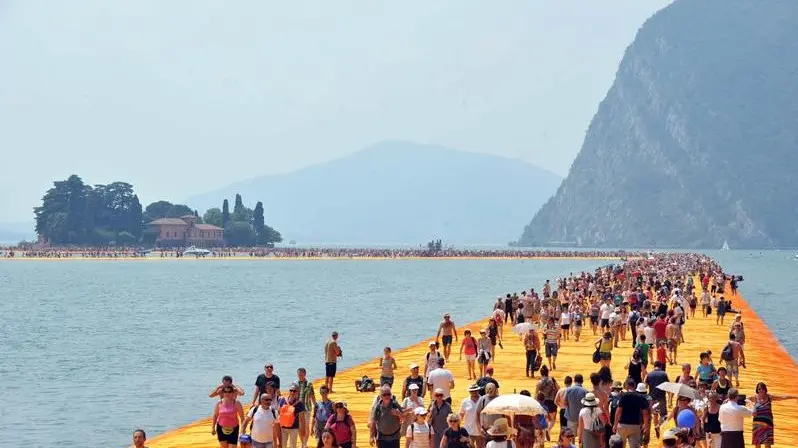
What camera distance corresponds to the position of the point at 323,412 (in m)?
16.9

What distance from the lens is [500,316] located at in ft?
117

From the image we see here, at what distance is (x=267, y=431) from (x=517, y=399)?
12.5 feet

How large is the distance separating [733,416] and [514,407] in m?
3.56

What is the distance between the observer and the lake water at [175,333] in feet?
100

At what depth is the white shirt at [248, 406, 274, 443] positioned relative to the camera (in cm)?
1611

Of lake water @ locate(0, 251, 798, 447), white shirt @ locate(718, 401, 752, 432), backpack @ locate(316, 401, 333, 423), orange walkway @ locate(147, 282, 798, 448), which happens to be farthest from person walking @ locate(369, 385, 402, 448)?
lake water @ locate(0, 251, 798, 447)

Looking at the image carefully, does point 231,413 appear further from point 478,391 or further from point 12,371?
point 12,371

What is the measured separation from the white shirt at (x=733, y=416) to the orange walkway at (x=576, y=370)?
131 inches

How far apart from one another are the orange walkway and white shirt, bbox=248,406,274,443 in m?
4.01

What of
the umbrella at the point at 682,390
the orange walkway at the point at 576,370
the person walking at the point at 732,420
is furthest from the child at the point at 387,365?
the person walking at the point at 732,420

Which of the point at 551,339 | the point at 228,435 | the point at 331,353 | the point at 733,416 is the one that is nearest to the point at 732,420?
the point at 733,416

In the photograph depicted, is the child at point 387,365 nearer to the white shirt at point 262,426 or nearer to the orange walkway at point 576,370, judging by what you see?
the orange walkway at point 576,370

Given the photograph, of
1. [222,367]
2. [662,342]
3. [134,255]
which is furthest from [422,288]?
[134,255]

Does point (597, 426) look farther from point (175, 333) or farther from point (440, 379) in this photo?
point (175, 333)
